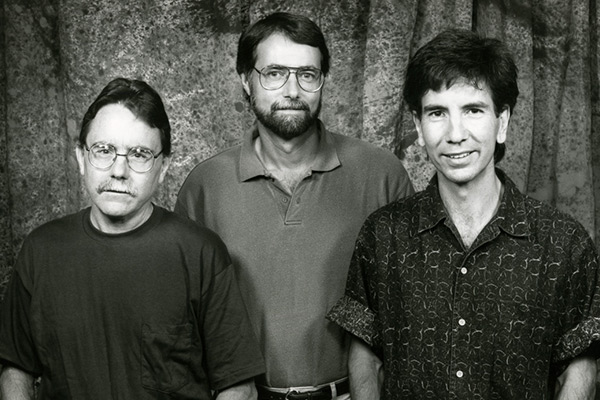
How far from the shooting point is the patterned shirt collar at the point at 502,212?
256 centimetres

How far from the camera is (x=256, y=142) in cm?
320

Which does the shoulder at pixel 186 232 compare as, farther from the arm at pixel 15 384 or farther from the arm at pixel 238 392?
the arm at pixel 15 384

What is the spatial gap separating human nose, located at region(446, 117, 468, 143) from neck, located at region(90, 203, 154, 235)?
90 cm

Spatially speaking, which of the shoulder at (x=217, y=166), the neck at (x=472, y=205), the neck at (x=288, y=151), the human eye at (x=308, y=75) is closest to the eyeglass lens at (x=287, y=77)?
the human eye at (x=308, y=75)

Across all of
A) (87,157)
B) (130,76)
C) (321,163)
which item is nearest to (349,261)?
(321,163)

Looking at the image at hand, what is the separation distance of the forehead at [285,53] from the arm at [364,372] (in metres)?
0.93

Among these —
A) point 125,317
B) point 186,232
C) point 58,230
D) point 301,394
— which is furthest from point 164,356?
point 301,394

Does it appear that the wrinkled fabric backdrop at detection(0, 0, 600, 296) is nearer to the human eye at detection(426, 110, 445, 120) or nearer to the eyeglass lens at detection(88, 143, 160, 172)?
the eyeglass lens at detection(88, 143, 160, 172)

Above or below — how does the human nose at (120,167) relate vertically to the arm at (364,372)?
above

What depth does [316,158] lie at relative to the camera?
3115 millimetres

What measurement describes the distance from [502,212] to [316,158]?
757 mm

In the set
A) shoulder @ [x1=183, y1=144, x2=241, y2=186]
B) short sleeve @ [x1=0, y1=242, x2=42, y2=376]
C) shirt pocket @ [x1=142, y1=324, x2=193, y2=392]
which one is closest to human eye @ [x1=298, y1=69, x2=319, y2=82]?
shoulder @ [x1=183, y1=144, x2=241, y2=186]

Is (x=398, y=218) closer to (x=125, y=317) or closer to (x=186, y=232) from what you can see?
(x=186, y=232)

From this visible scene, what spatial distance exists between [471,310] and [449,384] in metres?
0.21
